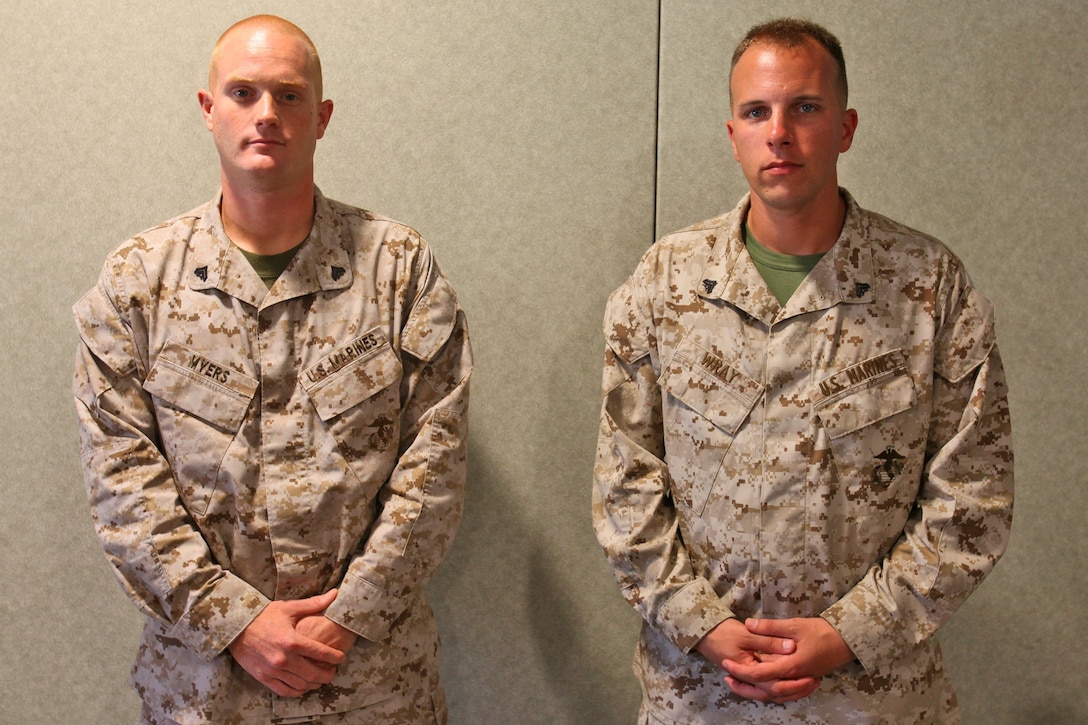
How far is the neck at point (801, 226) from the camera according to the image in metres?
2.17

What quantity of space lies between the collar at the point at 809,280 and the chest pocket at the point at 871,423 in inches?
5.6

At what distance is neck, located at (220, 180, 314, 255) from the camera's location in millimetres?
2219

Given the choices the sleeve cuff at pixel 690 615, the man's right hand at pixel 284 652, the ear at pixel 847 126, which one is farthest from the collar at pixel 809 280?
the man's right hand at pixel 284 652

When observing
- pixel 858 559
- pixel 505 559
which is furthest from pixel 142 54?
pixel 858 559

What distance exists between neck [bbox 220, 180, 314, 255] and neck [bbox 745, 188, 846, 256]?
928mm

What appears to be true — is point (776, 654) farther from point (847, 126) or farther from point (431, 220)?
point (431, 220)

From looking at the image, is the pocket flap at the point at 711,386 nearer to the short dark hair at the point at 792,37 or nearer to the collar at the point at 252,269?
the short dark hair at the point at 792,37

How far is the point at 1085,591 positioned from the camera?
289cm

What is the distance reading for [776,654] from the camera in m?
2.10

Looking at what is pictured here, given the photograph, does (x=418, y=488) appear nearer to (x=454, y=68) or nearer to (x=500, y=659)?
(x=500, y=659)

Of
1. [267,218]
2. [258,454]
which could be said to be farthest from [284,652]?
→ [267,218]

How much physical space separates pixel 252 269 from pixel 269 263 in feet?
0.17

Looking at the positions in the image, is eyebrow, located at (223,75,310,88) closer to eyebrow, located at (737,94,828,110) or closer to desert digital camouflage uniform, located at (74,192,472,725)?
desert digital camouflage uniform, located at (74,192,472,725)

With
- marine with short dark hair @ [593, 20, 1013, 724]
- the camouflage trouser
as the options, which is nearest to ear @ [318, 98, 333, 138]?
marine with short dark hair @ [593, 20, 1013, 724]
